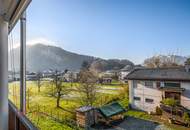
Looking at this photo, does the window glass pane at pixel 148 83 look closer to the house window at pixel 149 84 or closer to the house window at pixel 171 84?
the house window at pixel 149 84

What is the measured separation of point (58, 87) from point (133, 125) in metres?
0.88

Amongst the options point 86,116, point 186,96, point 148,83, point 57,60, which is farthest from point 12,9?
point 186,96

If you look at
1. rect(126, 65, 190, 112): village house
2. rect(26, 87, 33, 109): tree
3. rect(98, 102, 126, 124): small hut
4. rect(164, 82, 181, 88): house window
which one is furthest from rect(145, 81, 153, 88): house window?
rect(26, 87, 33, 109): tree

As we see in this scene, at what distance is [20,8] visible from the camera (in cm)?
216

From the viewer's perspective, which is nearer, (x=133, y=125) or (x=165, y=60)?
(x=165, y=60)

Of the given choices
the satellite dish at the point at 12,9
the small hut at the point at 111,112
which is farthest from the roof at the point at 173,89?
the satellite dish at the point at 12,9

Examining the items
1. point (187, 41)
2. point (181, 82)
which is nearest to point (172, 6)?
point (187, 41)

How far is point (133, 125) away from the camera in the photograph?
1.64 meters

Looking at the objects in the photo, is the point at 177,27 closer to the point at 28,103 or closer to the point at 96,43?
the point at 96,43

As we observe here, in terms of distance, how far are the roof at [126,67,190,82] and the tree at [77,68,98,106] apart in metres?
0.36

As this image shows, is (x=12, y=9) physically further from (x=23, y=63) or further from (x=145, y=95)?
(x=145, y=95)

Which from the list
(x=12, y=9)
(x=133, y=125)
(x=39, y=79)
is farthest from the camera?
(x=39, y=79)

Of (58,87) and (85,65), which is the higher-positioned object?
(85,65)

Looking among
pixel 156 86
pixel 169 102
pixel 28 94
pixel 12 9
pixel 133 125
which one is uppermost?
pixel 12 9
